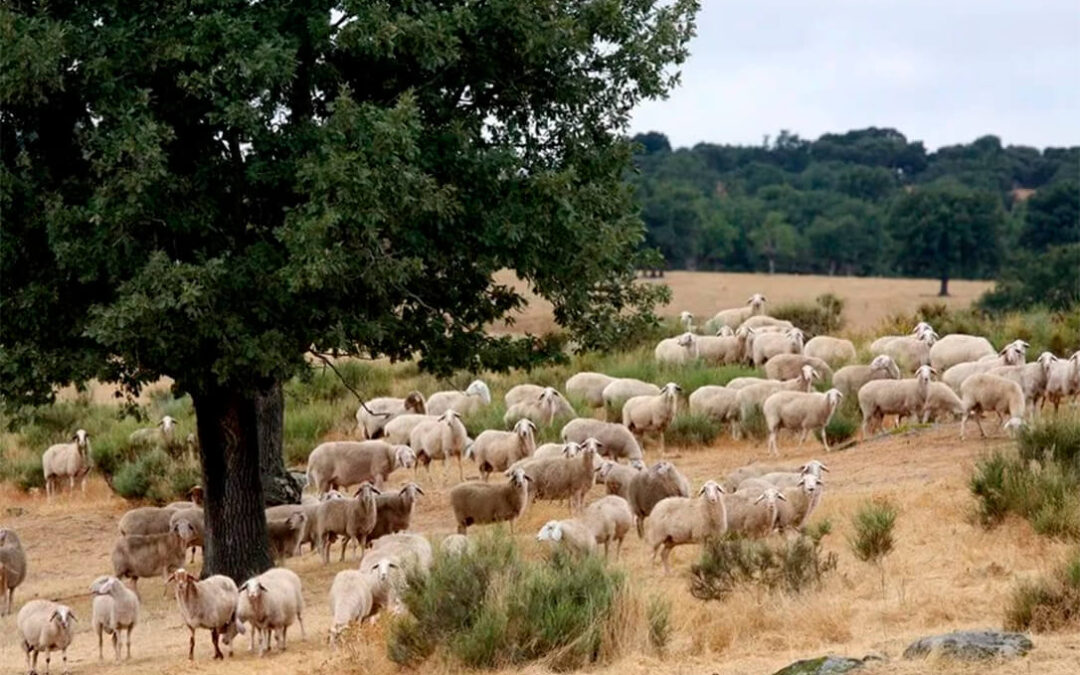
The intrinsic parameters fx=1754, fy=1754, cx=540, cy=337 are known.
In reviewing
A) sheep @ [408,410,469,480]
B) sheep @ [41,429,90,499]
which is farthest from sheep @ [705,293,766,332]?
sheep @ [41,429,90,499]

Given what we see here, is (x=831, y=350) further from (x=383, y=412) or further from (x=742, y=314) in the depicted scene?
(x=383, y=412)

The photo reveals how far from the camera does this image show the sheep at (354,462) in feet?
76.7

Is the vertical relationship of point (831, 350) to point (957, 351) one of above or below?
below

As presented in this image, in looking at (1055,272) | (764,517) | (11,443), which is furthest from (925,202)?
(764,517)

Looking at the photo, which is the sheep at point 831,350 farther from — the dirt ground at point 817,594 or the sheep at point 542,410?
the dirt ground at point 817,594

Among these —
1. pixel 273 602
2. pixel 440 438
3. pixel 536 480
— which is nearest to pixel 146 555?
pixel 273 602

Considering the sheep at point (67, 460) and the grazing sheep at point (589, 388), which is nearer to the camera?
the sheep at point (67, 460)

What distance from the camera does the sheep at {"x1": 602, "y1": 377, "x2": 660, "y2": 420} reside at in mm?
29359

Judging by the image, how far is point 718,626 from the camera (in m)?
14.0

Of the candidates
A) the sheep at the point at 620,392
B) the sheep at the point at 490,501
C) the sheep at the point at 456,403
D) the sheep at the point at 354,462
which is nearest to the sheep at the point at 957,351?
the sheep at the point at 620,392

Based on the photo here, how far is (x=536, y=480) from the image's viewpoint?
68.6 feet

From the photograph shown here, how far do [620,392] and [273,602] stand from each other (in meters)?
14.9

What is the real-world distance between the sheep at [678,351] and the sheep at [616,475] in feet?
39.6

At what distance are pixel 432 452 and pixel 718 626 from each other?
462 inches
